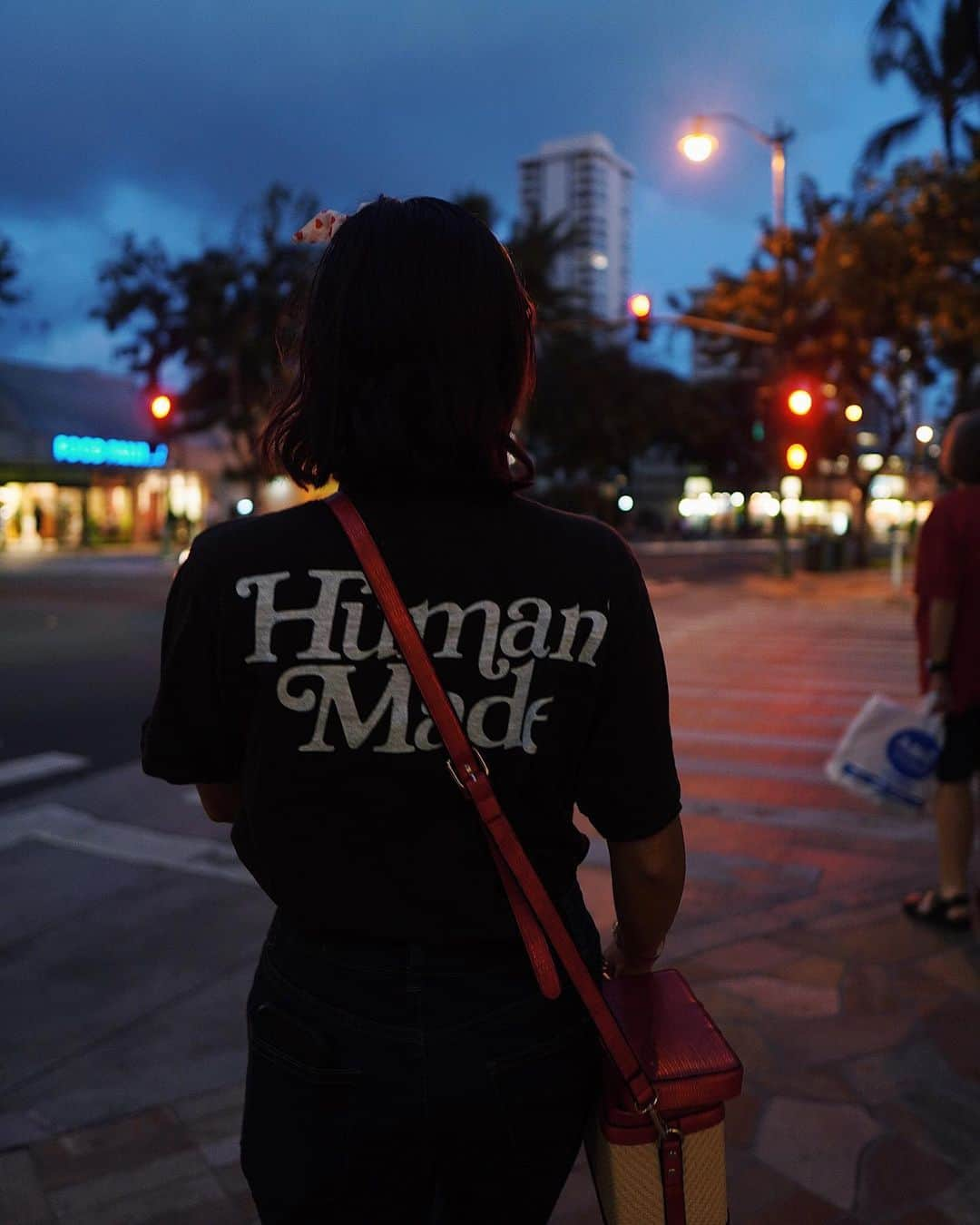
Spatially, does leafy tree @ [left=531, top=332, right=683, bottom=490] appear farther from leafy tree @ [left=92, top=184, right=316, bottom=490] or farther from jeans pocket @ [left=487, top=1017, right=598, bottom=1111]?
jeans pocket @ [left=487, top=1017, right=598, bottom=1111]

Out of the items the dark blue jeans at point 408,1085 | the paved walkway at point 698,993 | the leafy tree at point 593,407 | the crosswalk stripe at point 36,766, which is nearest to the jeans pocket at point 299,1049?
the dark blue jeans at point 408,1085

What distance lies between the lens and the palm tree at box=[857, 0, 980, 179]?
2138cm

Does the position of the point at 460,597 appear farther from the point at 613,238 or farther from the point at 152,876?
the point at 613,238

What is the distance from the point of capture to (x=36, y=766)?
24.7 ft

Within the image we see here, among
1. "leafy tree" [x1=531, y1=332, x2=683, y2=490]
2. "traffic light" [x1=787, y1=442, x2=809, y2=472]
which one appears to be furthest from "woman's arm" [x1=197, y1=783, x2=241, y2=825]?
"leafy tree" [x1=531, y1=332, x2=683, y2=490]

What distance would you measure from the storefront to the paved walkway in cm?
2948

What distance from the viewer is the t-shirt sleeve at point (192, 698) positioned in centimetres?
138

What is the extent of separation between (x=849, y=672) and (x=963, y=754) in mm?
7695

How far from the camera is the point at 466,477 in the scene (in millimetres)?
1402

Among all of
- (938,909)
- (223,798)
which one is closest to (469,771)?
(223,798)

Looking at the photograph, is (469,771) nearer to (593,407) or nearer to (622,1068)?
(622,1068)

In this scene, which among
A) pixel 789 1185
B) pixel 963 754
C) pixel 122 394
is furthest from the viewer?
pixel 122 394

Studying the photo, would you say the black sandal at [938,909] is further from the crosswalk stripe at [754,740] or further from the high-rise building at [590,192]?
the high-rise building at [590,192]

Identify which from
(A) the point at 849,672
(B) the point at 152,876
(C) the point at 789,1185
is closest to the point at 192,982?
(B) the point at 152,876
